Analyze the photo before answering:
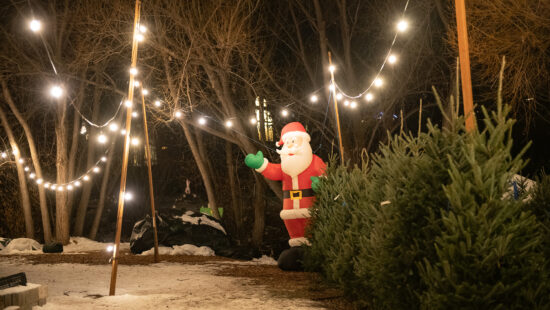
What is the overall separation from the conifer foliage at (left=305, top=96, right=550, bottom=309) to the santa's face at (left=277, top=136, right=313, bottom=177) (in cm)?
542

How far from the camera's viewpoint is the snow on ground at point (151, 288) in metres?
5.27

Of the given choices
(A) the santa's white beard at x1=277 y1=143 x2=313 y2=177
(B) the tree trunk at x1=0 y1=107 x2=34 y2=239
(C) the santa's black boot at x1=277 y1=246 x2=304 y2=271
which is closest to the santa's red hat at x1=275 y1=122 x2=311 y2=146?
(A) the santa's white beard at x1=277 y1=143 x2=313 y2=177

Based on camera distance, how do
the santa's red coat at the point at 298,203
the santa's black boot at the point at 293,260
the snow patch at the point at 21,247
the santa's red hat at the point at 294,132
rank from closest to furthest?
the santa's black boot at the point at 293,260
the santa's red coat at the point at 298,203
the santa's red hat at the point at 294,132
the snow patch at the point at 21,247

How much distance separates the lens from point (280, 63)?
1730cm

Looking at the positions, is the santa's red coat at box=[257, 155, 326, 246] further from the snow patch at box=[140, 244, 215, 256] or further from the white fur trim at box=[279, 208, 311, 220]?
the snow patch at box=[140, 244, 215, 256]

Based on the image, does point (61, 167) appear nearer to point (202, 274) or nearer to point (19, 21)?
point (19, 21)

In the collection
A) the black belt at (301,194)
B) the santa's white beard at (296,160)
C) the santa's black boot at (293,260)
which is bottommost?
the santa's black boot at (293,260)

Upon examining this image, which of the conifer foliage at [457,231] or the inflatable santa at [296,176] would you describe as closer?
the conifer foliage at [457,231]

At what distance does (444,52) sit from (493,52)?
374 cm

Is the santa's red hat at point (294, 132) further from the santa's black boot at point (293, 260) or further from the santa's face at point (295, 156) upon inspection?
the santa's black boot at point (293, 260)

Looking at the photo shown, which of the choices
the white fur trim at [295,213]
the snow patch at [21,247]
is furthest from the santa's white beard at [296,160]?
the snow patch at [21,247]

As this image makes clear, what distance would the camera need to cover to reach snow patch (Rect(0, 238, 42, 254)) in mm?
12715

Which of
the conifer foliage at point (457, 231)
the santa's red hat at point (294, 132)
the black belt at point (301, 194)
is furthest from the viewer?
the santa's red hat at point (294, 132)

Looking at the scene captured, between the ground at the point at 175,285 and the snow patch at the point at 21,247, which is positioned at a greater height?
the snow patch at the point at 21,247
